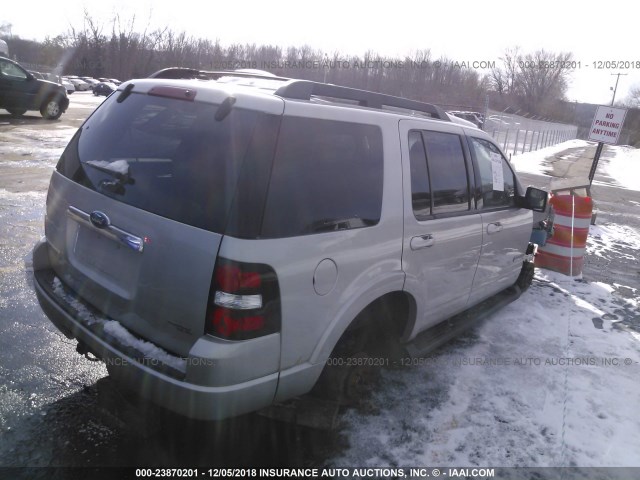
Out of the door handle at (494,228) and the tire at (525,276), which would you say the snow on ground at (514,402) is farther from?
the door handle at (494,228)

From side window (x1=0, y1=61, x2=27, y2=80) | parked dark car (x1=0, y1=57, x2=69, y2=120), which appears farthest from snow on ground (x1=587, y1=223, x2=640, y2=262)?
side window (x1=0, y1=61, x2=27, y2=80)

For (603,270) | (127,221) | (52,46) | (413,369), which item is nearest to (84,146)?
(127,221)

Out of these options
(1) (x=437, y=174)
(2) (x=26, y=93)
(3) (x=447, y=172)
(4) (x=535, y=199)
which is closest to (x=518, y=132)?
(2) (x=26, y=93)

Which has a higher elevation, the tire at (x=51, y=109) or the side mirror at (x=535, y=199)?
the side mirror at (x=535, y=199)

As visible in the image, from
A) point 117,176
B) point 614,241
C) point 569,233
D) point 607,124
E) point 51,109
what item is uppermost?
point 607,124

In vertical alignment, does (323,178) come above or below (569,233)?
above

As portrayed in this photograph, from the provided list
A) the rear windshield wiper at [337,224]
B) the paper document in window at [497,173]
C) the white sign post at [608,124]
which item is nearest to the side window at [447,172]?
the paper document in window at [497,173]

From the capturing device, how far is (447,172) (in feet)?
11.6

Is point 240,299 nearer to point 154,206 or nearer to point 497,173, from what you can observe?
point 154,206

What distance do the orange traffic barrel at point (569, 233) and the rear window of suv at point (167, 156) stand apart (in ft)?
18.6

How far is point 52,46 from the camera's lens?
248 ft

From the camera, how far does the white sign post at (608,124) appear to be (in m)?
9.74

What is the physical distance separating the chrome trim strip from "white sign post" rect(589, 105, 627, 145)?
399 inches

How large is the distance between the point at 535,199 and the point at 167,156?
3.50 m
